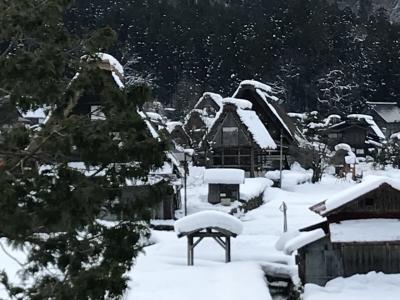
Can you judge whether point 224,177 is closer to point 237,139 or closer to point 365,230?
point 237,139

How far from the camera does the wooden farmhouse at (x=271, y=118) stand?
1344 inches

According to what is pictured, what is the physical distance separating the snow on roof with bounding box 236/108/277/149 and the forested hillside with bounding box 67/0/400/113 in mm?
17601

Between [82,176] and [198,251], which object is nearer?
[82,176]

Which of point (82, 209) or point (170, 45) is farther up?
point (170, 45)

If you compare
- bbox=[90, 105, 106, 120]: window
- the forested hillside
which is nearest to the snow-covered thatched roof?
bbox=[90, 105, 106, 120]: window

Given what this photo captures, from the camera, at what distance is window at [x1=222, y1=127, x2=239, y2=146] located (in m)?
31.0

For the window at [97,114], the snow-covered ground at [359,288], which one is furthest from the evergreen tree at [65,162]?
the snow-covered ground at [359,288]

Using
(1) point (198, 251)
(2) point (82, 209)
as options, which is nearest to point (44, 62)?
(2) point (82, 209)

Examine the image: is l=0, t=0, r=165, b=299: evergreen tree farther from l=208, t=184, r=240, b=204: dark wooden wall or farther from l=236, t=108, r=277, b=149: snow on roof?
l=236, t=108, r=277, b=149: snow on roof

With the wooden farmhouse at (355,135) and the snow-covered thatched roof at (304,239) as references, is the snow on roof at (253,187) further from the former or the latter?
the wooden farmhouse at (355,135)

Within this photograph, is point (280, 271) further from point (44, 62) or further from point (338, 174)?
point (338, 174)

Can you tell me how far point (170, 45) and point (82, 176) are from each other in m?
49.0

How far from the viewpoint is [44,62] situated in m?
5.00

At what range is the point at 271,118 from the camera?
34375 millimetres
